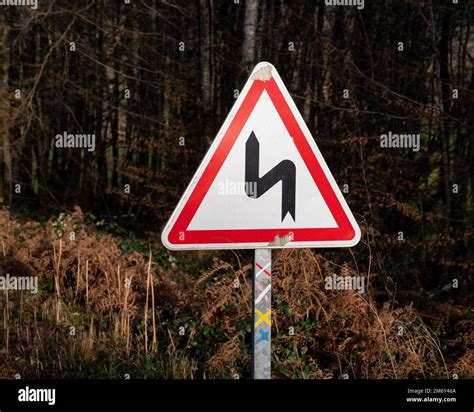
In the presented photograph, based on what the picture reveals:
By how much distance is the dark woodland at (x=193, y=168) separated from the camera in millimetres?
5957

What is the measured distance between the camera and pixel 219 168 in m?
3.55

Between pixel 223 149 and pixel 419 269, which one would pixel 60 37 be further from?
pixel 223 149

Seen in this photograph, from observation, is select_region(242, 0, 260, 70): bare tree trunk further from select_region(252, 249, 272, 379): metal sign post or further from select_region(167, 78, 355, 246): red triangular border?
select_region(252, 249, 272, 379): metal sign post

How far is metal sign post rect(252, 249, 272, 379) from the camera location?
3.40 meters

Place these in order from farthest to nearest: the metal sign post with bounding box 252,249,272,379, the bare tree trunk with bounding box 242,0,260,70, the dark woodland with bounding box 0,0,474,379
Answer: the bare tree trunk with bounding box 242,0,260,70 < the dark woodland with bounding box 0,0,474,379 < the metal sign post with bounding box 252,249,272,379

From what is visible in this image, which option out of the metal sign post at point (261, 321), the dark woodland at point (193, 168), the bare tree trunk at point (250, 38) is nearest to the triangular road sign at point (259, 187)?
the metal sign post at point (261, 321)

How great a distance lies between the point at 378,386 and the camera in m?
4.81

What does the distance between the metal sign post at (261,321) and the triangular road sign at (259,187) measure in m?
0.15

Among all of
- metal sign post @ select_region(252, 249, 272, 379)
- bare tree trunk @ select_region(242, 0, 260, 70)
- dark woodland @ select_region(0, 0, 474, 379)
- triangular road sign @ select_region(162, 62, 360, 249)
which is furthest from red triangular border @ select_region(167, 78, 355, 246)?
bare tree trunk @ select_region(242, 0, 260, 70)

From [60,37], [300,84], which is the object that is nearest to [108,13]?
[60,37]

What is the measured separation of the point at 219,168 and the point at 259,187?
0.21 meters

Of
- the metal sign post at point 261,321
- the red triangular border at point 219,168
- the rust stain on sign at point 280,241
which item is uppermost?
the red triangular border at point 219,168

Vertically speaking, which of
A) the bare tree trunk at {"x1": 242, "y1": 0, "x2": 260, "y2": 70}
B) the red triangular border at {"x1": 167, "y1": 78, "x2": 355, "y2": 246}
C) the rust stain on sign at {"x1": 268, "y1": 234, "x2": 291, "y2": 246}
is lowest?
the rust stain on sign at {"x1": 268, "y1": 234, "x2": 291, "y2": 246}

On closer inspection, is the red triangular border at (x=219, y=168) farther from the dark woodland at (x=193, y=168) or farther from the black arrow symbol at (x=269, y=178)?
the dark woodland at (x=193, y=168)
